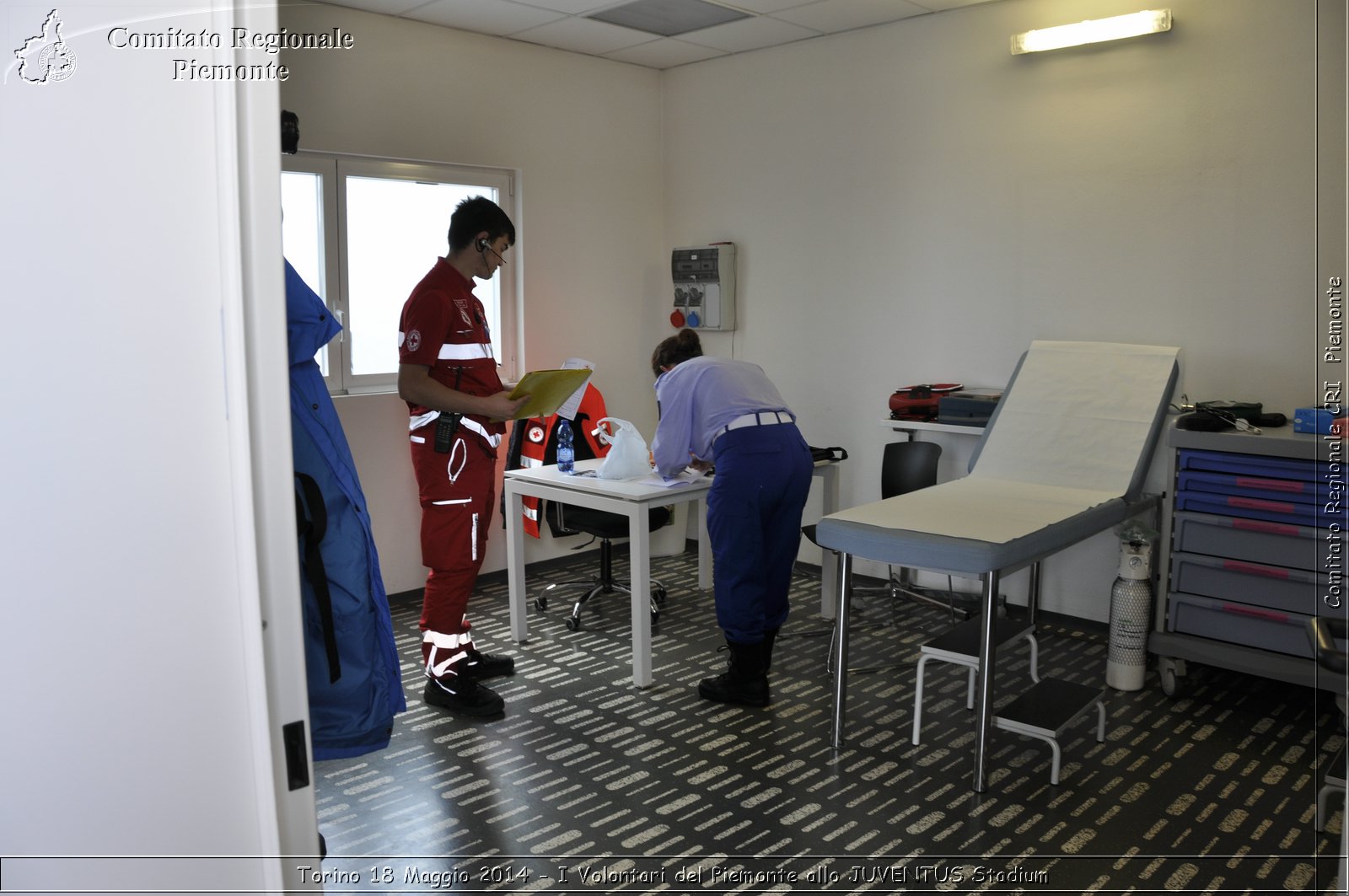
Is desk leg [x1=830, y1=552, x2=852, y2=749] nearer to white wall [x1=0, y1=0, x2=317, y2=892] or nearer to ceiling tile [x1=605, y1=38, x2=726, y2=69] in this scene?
white wall [x1=0, y1=0, x2=317, y2=892]

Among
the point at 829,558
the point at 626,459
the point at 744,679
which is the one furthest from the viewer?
the point at 829,558

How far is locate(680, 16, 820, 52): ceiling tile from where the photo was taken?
5.22 meters

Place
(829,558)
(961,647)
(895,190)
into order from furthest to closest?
1. (895,190)
2. (829,558)
3. (961,647)

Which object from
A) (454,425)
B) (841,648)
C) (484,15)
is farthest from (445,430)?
(484,15)

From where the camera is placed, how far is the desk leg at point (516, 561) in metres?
4.51

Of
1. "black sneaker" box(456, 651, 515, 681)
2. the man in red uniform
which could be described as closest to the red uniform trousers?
the man in red uniform

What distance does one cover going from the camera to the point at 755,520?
3748 mm

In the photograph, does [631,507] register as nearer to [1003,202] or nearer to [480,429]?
[480,429]

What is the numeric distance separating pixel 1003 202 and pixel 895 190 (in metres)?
0.61

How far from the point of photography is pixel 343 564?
1.77m

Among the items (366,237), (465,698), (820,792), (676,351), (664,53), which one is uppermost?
(664,53)

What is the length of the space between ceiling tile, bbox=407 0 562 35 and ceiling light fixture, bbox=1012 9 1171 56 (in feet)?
7.41

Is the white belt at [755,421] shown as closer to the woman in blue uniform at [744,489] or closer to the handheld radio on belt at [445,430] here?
the woman in blue uniform at [744,489]

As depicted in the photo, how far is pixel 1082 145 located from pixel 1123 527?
178 cm
